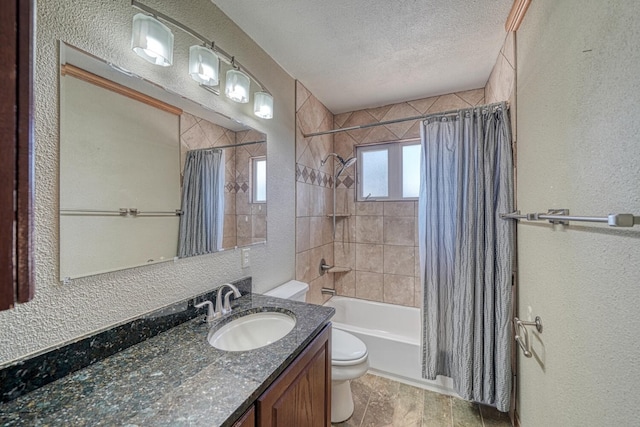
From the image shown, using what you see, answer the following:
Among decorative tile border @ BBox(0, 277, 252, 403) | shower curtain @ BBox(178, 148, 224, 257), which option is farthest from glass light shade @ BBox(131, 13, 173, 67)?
decorative tile border @ BBox(0, 277, 252, 403)

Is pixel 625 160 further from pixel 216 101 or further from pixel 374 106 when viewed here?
pixel 374 106

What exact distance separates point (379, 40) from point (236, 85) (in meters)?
0.97

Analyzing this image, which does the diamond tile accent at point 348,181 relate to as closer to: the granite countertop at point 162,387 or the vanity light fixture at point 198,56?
the vanity light fixture at point 198,56

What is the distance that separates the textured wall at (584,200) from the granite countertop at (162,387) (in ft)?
3.03

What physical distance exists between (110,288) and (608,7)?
1.78 metres

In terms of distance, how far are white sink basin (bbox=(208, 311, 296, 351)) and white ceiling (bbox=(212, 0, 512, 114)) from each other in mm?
1658

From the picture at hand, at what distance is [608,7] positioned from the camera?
69 cm

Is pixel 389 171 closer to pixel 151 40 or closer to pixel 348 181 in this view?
pixel 348 181

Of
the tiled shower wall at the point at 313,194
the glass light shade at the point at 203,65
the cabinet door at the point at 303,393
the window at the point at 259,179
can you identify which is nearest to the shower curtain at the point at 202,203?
the window at the point at 259,179

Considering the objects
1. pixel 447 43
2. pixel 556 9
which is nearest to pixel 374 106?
pixel 447 43

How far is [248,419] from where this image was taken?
72 cm

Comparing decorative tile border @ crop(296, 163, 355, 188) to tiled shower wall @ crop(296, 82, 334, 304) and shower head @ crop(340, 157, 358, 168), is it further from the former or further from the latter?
shower head @ crop(340, 157, 358, 168)

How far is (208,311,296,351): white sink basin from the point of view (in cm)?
118

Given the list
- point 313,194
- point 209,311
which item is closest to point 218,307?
point 209,311
